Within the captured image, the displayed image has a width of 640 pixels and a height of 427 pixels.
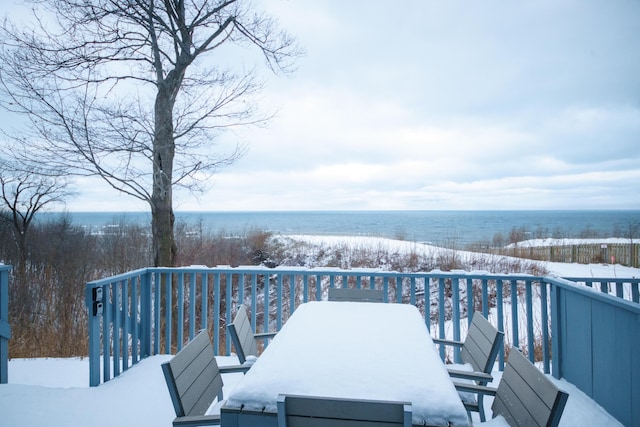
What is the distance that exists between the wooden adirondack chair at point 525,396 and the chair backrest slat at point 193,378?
3.97 feet

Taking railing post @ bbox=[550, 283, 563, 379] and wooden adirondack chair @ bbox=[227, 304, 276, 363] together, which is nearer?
wooden adirondack chair @ bbox=[227, 304, 276, 363]

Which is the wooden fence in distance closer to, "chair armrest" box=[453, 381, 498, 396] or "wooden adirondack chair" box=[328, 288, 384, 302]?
"wooden adirondack chair" box=[328, 288, 384, 302]

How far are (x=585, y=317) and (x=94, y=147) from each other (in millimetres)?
6053

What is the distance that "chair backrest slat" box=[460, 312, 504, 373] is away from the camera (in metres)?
1.88

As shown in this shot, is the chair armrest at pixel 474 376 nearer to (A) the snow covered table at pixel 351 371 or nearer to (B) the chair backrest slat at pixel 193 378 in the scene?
(A) the snow covered table at pixel 351 371

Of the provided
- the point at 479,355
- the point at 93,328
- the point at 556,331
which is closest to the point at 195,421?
the point at 479,355

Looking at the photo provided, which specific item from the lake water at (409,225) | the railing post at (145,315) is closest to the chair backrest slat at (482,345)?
the railing post at (145,315)

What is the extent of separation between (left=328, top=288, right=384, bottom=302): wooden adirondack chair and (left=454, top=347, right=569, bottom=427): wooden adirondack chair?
52.9 inches

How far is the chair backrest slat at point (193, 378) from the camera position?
1322 millimetres

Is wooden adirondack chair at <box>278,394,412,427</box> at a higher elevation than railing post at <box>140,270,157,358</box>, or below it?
higher

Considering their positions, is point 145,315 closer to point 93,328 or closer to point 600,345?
point 93,328

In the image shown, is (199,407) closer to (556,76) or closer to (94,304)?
(94,304)

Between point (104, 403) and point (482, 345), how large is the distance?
2.85 meters

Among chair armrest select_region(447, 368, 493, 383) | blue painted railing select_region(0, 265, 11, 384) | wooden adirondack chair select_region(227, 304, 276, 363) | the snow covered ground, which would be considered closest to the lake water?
blue painted railing select_region(0, 265, 11, 384)
